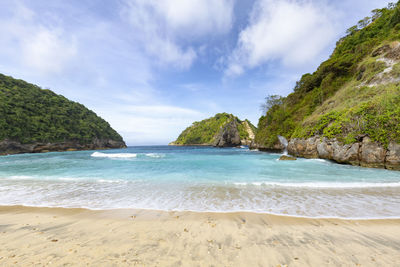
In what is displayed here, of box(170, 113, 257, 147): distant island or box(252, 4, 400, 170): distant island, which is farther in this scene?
box(170, 113, 257, 147): distant island

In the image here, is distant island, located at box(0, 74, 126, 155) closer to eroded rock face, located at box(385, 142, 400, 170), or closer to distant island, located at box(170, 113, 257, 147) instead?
distant island, located at box(170, 113, 257, 147)

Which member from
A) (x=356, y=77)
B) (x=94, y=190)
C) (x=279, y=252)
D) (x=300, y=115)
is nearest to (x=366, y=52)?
(x=356, y=77)

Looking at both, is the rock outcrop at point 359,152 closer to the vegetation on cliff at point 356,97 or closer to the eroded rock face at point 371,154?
the eroded rock face at point 371,154

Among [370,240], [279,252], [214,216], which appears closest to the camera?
[279,252]

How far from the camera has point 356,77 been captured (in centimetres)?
2562

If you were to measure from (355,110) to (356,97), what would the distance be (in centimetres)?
636

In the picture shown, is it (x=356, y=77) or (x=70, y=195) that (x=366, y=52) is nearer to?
(x=356, y=77)

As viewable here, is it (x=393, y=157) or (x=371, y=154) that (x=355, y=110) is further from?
(x=393, y=157)

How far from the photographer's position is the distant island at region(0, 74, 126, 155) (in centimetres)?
4961

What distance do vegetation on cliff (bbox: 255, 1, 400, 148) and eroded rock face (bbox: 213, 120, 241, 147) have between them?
138 ft

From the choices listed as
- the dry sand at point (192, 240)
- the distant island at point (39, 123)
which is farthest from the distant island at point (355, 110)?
the distant island at point (39, 123)

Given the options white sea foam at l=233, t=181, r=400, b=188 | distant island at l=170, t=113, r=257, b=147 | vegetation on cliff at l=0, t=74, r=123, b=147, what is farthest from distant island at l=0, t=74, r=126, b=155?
white sea foam at l=233, t=181, r=400, b=188

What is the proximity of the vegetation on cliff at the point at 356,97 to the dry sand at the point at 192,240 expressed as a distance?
591 inches

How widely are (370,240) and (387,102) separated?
17.8 metres
